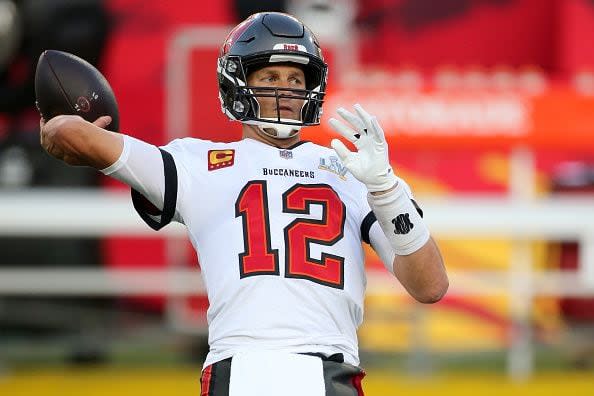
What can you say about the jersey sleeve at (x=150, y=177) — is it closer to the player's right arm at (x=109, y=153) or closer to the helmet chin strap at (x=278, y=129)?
the player's right arm at (x=109, y=153)

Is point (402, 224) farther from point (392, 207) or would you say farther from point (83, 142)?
point (83, 142)

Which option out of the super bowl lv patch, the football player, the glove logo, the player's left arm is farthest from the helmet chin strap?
the glove logo

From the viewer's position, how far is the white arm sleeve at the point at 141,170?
12.0 feet

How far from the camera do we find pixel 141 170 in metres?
3.70

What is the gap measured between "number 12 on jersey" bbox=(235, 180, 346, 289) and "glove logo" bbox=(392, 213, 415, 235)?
0.59 feet

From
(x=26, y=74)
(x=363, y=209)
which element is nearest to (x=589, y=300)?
(x=26, y=74)

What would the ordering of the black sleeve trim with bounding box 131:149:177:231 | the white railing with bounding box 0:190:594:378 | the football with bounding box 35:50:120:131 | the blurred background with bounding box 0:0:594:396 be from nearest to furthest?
the black sleeve trim with bounding box 131:149:177:231 → the football with bounding box 35:50:120:131 → the white railing with bounding box 0:190:594:378 → the blurred background with bounding box 0:0:594:396

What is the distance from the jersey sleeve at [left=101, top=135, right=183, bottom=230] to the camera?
368cm

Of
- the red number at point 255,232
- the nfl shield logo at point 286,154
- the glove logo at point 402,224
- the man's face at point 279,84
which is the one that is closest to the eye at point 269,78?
the man's face at point 279,84

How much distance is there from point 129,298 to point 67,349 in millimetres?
563

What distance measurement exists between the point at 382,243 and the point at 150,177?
67 cm

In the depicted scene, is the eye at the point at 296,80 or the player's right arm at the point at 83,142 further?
the eye at the point at 296,80

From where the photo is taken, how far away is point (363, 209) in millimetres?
3871

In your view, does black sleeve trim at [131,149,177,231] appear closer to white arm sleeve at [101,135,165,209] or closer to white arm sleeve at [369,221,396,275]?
white arm sleeve at [101,135,165,209]
